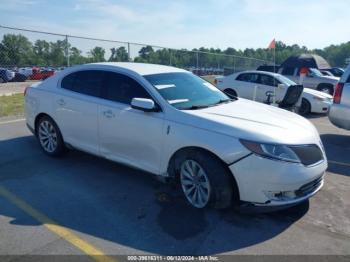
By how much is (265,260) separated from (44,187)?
3053mm

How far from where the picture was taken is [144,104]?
446 centimetres

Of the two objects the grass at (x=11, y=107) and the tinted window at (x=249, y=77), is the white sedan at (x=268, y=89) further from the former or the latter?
the grass at (x=11, y=107)

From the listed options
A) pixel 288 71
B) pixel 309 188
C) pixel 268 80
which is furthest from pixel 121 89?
pixel 288 71

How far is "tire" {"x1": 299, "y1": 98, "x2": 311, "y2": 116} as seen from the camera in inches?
476

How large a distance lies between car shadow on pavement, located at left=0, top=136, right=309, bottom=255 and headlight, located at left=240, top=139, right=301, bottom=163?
2.47 ft

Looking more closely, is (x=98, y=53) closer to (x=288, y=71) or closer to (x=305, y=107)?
(x=288, y=71)

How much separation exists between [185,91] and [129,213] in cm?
179

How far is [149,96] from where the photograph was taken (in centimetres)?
473

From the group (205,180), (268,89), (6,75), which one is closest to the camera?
(205,180)

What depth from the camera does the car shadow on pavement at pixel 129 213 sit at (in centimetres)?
362

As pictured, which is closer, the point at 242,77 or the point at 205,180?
the point at 205,180

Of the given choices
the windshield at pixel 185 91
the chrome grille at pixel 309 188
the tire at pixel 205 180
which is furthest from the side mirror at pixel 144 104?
the chrome grille at pixel 309 188

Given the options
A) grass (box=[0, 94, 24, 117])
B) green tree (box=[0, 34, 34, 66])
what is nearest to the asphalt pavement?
grass (box=[0, 94, 24, 117])

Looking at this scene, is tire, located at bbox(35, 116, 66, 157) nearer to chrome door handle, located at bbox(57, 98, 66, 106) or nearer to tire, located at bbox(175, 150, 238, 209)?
chrome door handle, located at bbox(57, 98, 66, 106)
